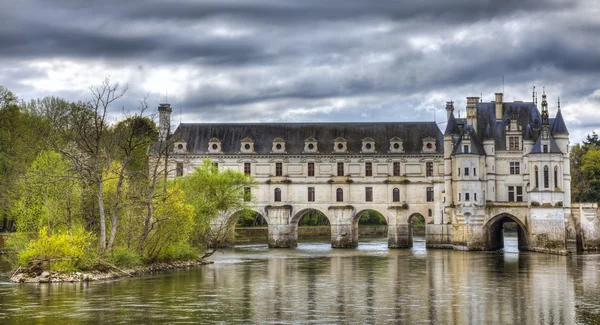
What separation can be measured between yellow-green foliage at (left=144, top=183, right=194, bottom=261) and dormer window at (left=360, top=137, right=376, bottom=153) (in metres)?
29.5

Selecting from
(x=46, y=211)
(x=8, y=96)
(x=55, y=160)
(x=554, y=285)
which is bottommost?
(x=554, y=285)

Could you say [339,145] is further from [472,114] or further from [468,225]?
[468,225]

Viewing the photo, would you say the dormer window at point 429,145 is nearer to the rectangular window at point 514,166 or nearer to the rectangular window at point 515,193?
the rectangular window at point 514,166

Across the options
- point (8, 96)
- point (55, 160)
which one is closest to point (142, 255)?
point (55, 160)

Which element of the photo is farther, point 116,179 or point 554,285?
point 116,179

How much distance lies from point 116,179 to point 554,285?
2381cm

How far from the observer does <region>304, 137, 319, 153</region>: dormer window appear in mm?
73675

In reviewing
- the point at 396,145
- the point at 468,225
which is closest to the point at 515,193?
the point at 468,225

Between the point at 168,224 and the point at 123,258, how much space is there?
391cm

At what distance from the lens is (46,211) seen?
42.4 meters

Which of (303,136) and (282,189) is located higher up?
(303,136)

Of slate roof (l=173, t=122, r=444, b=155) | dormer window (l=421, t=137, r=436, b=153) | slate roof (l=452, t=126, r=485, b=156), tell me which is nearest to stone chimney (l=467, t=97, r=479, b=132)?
slate roof (l=452, t=126, r=485, b=156)

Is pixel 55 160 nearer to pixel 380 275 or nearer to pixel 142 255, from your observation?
pixel 142 255

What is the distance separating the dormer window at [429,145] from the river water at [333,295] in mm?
21666
